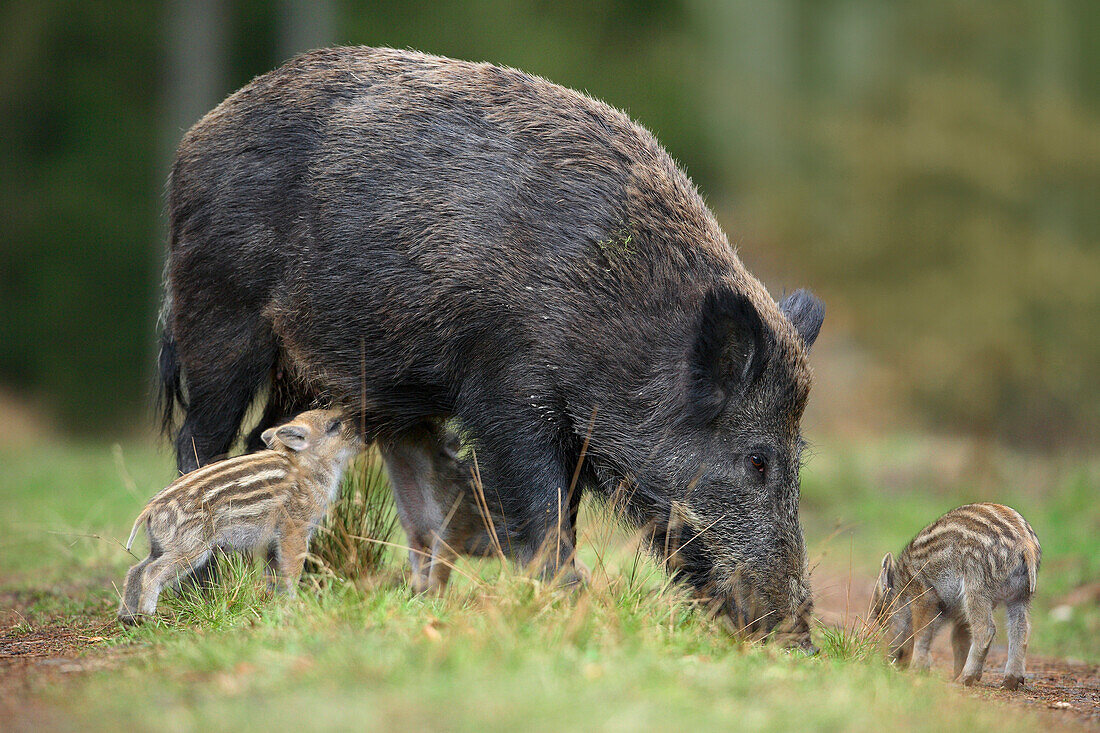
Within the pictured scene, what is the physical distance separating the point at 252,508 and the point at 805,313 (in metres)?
2.90

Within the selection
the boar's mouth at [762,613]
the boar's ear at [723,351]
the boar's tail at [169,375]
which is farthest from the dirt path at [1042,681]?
the boar's tail at [169,375]

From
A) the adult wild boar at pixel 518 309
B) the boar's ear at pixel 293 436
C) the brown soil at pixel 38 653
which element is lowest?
the brown soil at pixel 38 653

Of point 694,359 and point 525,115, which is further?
point 525,115

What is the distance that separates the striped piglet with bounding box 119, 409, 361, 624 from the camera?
5.09m

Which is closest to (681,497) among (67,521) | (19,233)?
(67,521)

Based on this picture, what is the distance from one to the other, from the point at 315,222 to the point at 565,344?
1.43 m

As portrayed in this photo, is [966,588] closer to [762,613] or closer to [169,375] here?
[762,613]

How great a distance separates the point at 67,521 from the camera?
9.38 m

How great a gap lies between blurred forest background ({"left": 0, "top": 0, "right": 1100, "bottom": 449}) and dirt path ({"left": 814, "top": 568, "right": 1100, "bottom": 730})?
1000 cm

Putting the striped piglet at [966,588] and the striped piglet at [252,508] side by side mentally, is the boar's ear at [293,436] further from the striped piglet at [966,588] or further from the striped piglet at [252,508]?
the striped piglet at [966,588]

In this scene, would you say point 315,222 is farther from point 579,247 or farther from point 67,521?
point 67,521

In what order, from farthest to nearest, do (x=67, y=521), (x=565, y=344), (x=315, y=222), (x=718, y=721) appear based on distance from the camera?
(x=67, y=521)
(x=315, y=222)
(x=565, y=344)
(x=718, y=721)

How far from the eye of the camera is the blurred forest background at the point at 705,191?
1898cm

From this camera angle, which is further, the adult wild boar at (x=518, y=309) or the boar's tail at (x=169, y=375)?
the boar's tail at (x=169, y=375)
